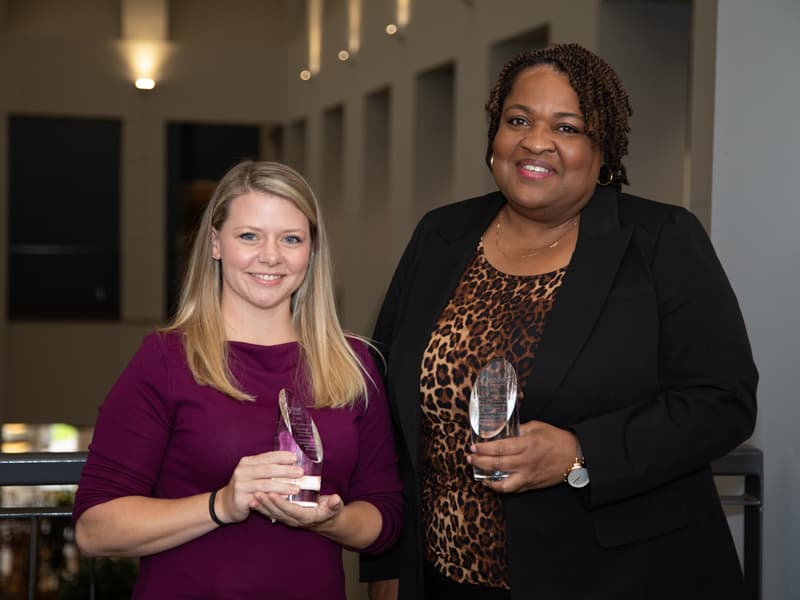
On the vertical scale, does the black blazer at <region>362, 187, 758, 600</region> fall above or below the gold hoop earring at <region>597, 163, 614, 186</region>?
below

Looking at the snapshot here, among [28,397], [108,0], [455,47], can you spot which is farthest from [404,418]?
[108,0]

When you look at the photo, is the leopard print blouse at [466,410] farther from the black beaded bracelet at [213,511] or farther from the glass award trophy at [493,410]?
the black beaded bracelet at [213,511]

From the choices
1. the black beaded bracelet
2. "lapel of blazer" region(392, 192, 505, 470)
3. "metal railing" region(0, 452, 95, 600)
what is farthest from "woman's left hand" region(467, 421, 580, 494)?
"metal railing" region(0, 452, 95, 600)

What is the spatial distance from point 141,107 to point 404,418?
15.4 meters

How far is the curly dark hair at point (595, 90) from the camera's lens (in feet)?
7.56

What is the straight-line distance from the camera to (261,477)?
1979mm

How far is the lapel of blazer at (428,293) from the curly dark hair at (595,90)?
0.34 metres

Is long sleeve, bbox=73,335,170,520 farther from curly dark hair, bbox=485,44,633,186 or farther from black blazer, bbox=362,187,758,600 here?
curly dark hair, bbox=485,44,633,186

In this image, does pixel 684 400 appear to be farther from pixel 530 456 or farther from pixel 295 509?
pixel 295 509

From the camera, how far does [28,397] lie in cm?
1633

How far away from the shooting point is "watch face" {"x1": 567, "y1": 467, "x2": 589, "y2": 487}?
7.09 ft

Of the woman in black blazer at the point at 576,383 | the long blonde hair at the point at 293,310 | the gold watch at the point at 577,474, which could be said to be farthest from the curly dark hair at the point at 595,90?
the gold watch at the point at 577,474

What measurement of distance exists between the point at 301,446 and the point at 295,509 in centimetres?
11

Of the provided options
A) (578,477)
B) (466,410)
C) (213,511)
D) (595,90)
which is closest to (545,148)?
(595,90)
